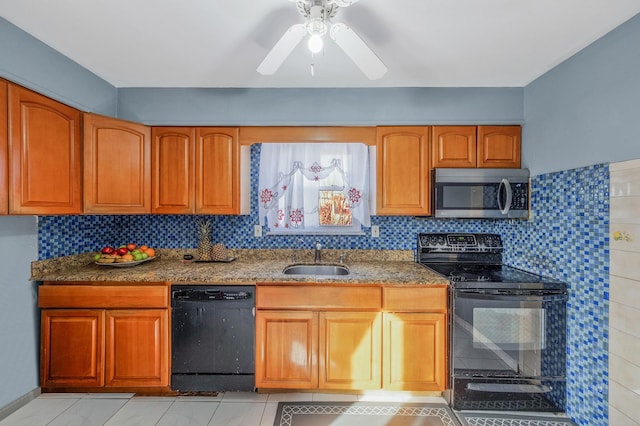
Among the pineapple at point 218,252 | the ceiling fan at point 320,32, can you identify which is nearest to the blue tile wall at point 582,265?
the ceiling fan at point 320,32

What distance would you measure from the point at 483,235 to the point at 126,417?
298cm

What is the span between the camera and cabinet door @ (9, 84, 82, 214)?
1.84m

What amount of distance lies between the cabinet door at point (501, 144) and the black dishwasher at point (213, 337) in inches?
84.0

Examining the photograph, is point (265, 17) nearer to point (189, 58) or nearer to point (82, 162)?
point (189, 58)

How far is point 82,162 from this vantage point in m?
2.29

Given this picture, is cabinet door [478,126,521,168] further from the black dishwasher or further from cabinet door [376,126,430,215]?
the black dishwasher

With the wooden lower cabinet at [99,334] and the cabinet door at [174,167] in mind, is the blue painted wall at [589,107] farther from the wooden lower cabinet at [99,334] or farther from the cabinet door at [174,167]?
the wooden lower cabinet at [99,334]

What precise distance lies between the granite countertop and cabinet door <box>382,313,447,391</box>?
10.5 inches

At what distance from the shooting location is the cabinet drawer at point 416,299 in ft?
7.45

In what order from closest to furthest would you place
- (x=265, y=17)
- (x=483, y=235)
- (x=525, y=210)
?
1. (x=265, y=17)
2. (x=525, y=210)
3. (x=483, y=235)

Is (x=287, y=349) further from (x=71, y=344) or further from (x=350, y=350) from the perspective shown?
(x=71, y=344)

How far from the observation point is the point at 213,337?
7.51 ft

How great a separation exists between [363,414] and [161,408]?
134 cm

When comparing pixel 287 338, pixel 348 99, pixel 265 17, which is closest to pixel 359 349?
pixel 287 338
